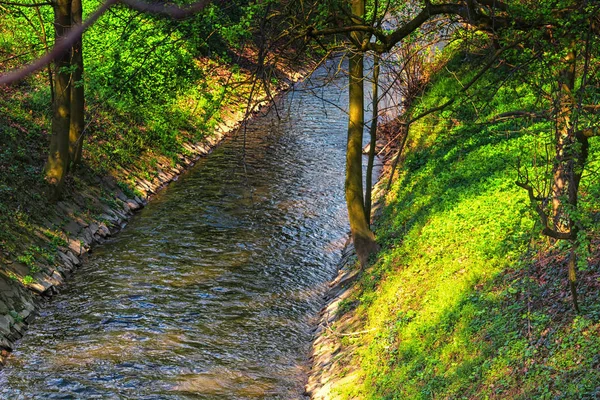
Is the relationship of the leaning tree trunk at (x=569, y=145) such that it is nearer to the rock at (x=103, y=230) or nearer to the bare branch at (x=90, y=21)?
the bare branch at (x=90, y=21)

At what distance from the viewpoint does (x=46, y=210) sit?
1638 cm

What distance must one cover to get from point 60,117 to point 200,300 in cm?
613

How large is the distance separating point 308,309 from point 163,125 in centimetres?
A: 1311

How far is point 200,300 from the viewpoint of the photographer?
558 inches

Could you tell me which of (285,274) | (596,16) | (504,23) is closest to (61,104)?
(285,274)

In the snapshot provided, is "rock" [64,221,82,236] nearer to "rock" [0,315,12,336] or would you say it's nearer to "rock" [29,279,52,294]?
"rock" [29,279,52,294]

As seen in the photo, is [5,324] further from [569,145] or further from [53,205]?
[569,145]

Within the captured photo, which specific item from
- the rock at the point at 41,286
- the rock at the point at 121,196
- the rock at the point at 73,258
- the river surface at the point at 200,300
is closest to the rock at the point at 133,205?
the rock at the point at 121,196

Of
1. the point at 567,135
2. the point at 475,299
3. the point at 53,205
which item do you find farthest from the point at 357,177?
the point at 567,135

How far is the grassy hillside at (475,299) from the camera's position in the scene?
7699mm

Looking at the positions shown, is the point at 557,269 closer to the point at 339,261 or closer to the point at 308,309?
the point at 308,309

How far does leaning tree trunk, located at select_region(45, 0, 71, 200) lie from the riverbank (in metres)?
0.42

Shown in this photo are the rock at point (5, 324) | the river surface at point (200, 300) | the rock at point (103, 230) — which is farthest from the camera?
the rock at point (103, 230)

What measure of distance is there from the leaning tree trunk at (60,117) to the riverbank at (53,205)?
418mm
